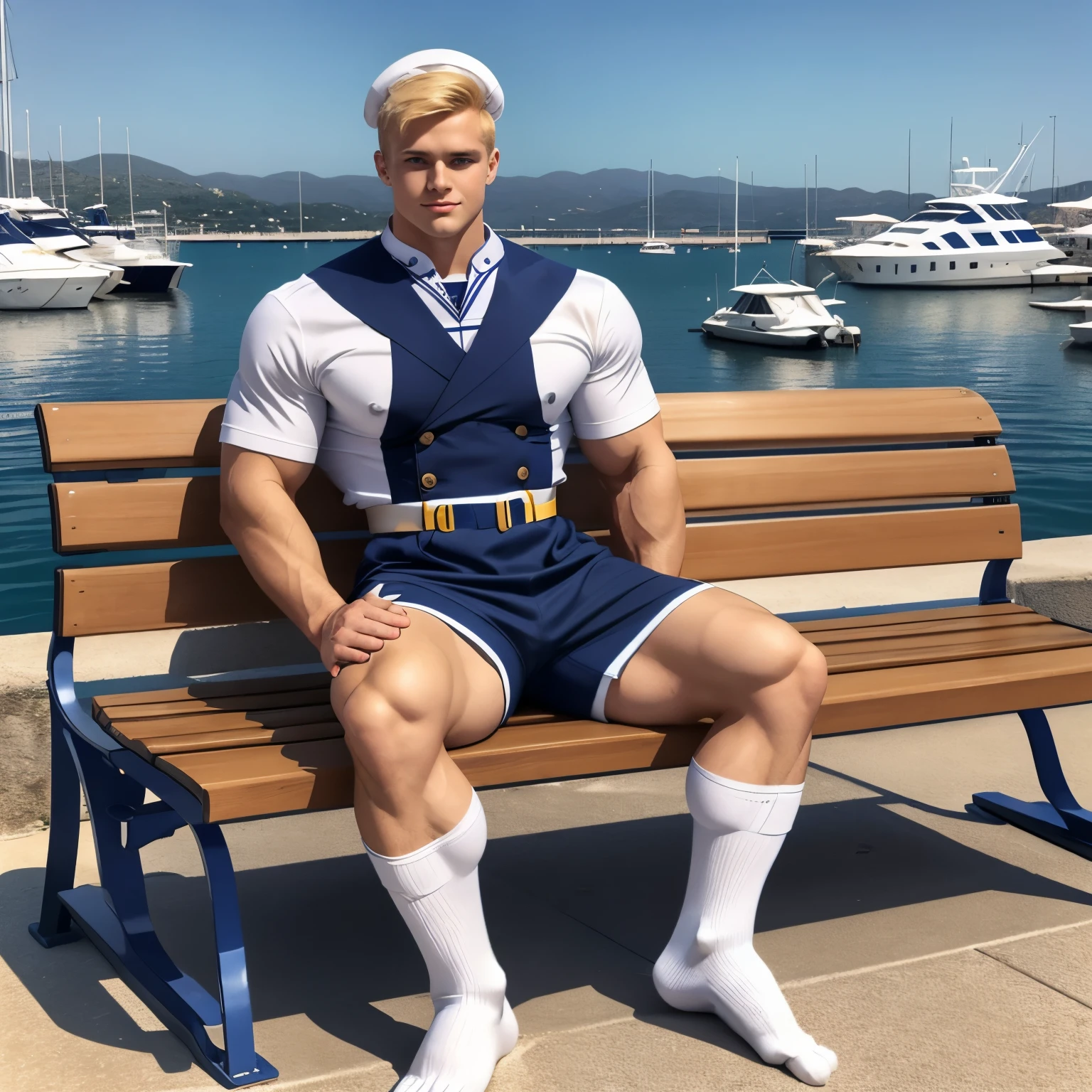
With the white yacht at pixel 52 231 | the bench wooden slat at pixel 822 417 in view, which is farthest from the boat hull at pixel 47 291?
the bench wooden slat at pixel 822 417

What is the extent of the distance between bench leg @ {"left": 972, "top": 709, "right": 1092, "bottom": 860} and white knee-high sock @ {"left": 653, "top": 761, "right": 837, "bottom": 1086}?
1.07 metres

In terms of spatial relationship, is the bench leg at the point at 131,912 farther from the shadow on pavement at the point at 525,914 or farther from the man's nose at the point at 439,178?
the man's nose at the point at 439,178

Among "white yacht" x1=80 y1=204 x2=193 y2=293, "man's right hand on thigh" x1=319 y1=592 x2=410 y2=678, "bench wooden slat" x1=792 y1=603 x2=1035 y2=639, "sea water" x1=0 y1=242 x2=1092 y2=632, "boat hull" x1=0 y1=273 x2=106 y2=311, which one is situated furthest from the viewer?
"white yacht" x1=80 y1=204 x2=193 y2=293

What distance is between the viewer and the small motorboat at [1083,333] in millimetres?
37500

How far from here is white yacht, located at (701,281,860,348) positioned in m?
42.8

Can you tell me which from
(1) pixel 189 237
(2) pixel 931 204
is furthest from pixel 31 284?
(1) pixel 189 237

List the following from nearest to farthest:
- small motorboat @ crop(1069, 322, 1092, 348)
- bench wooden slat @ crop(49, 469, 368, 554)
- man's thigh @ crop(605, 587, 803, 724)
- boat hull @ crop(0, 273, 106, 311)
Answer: man's thigh @ crop(605, 587, 803, 724), bench wooden slat @ crop(49, 469, 368, 554), small motorboat @ crop(1069, 322, 1092, 348), boat hull @ crop(0, 273, 106, 311)

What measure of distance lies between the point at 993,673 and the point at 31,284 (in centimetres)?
5384

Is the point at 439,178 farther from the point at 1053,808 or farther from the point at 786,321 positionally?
the point at 786,321

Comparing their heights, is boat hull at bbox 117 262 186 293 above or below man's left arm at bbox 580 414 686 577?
below

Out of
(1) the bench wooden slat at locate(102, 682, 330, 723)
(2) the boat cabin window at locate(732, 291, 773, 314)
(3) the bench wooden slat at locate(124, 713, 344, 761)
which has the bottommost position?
(2) the boat cabin window at locate(732, 291, 773, 314)

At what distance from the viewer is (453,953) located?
2.11 m

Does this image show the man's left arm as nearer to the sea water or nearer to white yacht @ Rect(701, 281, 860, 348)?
the sea water

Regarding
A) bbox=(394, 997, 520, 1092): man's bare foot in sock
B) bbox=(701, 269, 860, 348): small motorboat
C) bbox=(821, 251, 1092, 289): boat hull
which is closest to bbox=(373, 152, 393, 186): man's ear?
bbox=(394, 997, 520, 1092): man's bare foot in sock
